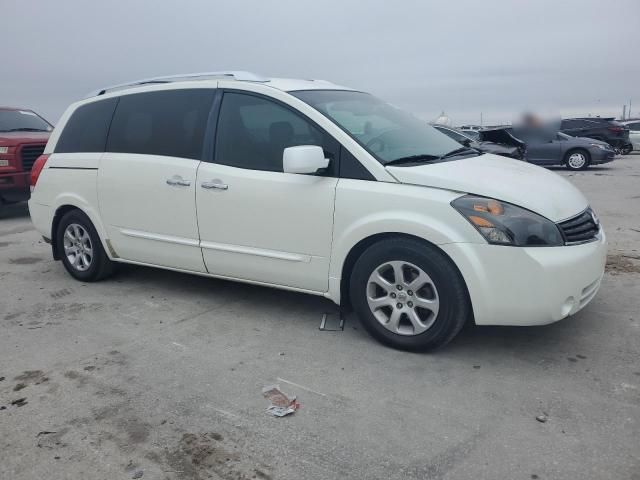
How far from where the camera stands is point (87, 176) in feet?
16.4

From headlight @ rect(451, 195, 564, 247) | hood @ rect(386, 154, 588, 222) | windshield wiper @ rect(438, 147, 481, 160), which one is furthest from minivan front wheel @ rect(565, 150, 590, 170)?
headlight @ rect(451, 195, 564, 247)

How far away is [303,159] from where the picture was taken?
3.53 meters

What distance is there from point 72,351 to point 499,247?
2.90 metres

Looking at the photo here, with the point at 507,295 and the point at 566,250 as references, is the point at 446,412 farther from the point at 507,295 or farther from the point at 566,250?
the point at 566,250

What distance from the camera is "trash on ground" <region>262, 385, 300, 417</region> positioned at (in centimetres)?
293

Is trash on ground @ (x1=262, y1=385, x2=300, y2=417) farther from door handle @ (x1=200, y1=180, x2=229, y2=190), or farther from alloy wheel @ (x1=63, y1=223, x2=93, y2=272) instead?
alloy wheel @ (x1=63, y1=223, x2=93, y2=272)

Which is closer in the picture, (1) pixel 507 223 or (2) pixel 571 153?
(1) pixel 507 223

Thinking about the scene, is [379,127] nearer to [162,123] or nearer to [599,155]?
[162,123]

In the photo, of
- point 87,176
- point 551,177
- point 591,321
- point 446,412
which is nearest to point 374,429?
point 446,412

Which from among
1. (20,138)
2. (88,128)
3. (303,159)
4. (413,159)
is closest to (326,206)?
(303,159)

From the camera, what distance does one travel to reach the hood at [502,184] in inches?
132

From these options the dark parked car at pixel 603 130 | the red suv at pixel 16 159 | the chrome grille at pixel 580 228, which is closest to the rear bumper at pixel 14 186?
the red suv at pixel 16 159

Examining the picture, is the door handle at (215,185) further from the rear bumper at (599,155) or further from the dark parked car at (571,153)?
the rear bumper at (599,155)

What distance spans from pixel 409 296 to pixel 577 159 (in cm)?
1523
